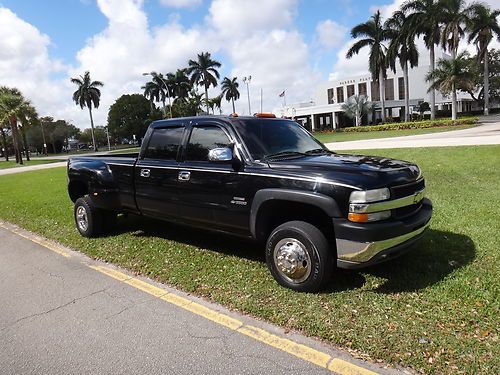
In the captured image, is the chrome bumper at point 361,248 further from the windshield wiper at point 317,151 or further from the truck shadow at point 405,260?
the windshield wiper at point 317,151

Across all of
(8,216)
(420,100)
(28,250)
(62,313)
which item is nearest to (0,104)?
(8,216)

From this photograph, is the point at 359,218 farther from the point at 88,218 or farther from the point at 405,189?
the point at 88,218

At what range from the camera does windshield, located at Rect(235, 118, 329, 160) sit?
487 centimetres

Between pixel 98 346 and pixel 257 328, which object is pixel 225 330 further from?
pixel 98 346

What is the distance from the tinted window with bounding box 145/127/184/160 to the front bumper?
2618mm

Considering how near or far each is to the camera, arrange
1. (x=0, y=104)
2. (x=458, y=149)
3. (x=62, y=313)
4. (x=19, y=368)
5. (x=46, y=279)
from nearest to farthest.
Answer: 1. (x=19, y=368)
2. (x=62, y=313)
3. (x=46, y=279)
4. (x=458, y=149)
5. (x=0, y=104)

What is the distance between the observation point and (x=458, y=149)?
15086mm

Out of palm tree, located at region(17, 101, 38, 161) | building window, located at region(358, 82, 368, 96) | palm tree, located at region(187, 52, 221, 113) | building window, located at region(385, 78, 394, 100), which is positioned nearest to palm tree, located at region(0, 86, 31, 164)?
palm tree, located at region(17, 101, 38, 161)

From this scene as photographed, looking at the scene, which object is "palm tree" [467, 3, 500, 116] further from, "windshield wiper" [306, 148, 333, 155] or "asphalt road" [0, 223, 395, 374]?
"asphalt road" [0, 223, 395, 374]

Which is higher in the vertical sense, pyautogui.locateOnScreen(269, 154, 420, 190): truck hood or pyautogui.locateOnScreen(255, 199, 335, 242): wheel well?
pyautogui.locateOnScreen(269, 154, 420, 190): truck hood

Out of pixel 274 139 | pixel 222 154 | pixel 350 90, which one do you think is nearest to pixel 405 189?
pixel 274 139

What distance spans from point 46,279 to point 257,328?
10.3ft

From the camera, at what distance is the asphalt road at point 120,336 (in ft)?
10.7

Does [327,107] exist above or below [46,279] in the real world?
above
